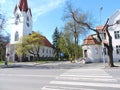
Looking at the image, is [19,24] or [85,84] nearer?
[85,84]

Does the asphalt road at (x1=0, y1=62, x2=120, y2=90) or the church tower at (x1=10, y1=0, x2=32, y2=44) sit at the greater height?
the church tower at (x1=10, y1=0, x2=32, y2=44)

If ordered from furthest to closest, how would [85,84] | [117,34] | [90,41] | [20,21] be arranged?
1. [20,21]
2. [90,41]
3. [117,34]
4. [85,84]

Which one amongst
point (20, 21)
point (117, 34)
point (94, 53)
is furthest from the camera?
point (20, 21)

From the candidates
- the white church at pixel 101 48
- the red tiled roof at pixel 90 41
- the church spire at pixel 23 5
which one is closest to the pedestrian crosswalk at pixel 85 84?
the white church at pixel 101 48

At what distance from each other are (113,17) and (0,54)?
4929 centimetres

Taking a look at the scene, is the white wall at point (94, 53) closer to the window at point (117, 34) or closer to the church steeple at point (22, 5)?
the window at point (117, 34)

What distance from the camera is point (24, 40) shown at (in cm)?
6562

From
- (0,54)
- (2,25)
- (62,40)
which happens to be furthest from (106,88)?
(0,54)

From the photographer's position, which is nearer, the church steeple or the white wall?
the white wall

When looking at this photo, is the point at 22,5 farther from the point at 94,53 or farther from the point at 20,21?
the point at 94,53

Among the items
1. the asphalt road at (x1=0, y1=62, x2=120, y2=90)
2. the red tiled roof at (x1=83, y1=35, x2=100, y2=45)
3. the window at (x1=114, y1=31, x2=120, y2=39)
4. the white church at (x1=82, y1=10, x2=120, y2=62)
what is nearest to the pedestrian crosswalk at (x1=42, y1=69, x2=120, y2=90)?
the asphalt road at (x1=0, y1=62, x2=120, y2=90)

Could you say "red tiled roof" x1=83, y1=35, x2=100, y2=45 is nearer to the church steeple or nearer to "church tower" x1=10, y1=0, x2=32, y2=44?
"church tower" x1=10, y1=0, x2=32, y2=44

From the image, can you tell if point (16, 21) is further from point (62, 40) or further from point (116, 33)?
point (116, 33)

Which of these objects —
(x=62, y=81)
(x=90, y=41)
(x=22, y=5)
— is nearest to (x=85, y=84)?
(x=62, y=81)
